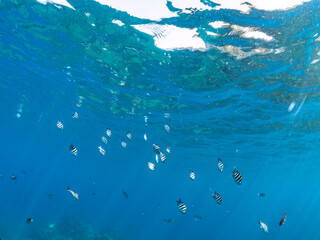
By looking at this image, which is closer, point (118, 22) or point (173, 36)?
point (118, 22)

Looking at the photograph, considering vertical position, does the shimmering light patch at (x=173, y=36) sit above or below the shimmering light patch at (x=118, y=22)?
below

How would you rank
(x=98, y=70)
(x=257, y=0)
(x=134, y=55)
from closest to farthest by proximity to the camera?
(x=257, y=0)
(x=134, y=55)
(x=98, y=70)

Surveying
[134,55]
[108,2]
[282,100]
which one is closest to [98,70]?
[134,55]

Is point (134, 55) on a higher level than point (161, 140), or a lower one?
lower

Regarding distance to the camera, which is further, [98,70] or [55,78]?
[55,78]

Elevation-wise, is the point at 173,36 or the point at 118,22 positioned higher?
the point at 118,22

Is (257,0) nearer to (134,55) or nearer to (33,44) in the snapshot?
(134,55)

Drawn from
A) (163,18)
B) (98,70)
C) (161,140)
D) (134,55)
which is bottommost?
(163,18)

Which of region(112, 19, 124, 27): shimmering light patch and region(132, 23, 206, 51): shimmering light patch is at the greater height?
region(112, 19, 124, 27): shimmering light patch
